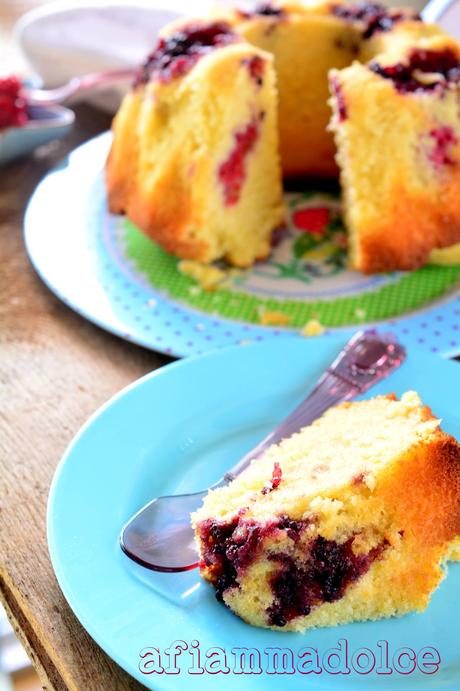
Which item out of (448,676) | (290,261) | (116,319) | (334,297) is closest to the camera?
(448,676)

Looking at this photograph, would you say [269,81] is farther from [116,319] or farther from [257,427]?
[257,427]

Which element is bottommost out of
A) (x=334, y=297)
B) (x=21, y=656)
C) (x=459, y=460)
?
(x=21, y=656)

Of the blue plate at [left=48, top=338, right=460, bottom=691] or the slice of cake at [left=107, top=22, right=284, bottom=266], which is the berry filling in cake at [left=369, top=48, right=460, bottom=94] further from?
the blue plate at [left=48, top=338, right=460, bottom=691]

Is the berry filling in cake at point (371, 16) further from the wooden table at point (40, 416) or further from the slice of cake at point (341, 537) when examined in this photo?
the slice of cake at point (341, 537)

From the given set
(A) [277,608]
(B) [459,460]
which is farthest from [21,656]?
(B) [459,460]

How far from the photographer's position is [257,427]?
4.30 ft

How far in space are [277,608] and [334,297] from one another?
0.86 metres

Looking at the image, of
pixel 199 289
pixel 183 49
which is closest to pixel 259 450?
pixel 199 289

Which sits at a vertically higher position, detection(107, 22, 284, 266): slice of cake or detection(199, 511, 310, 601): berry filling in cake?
detection(107, 22, 284, 266): slice of cake

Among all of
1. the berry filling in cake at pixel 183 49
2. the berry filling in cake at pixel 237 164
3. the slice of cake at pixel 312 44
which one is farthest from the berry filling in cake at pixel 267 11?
the berry filling in cake at pixel 237 164

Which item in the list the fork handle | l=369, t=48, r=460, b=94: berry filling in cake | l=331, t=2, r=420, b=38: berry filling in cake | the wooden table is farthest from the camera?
l=331, t=2, r=420, b=38: berry filling in cake

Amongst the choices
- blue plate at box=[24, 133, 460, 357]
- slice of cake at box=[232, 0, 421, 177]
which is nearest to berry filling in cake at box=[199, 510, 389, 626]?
blue plate at box=[24, 133, 460, 357]

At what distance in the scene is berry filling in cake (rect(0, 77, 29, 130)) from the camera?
6.97 feet

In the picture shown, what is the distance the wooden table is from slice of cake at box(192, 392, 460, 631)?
0.20 m
